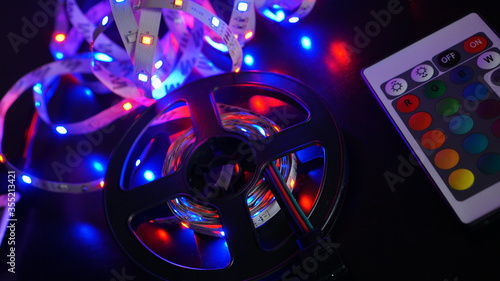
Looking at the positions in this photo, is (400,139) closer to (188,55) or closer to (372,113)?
(372,113)

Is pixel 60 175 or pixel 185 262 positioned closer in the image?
pixel 185 262

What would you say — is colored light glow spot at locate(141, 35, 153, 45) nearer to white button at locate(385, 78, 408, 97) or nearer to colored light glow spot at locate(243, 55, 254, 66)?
colored light glow spot at locate(243, 55, 254, 66)

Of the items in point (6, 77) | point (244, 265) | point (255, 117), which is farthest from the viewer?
point (6, 77)

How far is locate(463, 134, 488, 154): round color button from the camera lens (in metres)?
0.50

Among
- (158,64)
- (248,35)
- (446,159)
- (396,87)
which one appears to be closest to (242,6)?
(248,35)

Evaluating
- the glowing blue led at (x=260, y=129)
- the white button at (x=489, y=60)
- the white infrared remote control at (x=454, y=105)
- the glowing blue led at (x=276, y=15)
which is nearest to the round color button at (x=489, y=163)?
the white infrared remote control at (x=454, y=105)

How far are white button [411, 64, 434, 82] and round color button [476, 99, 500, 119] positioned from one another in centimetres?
7

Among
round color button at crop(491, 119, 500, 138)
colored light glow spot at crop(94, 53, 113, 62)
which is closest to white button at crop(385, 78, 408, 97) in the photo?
round color button at crop(491, 119, 500, 138)

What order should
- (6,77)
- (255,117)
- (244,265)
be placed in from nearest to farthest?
(244,265)
(255,117)
(6,77)

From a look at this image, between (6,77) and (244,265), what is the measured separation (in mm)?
533

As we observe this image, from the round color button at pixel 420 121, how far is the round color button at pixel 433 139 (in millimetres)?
10

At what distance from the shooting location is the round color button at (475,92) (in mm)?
524

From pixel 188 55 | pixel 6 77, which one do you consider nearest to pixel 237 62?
pixel 188 55

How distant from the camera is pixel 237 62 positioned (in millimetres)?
654
